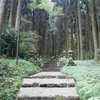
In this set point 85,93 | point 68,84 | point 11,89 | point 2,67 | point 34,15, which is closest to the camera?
point 85,93

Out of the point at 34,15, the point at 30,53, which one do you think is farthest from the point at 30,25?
the point at 30,53

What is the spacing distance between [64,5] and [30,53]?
36.0ft

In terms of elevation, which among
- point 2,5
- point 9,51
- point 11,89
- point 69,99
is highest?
point 2,5

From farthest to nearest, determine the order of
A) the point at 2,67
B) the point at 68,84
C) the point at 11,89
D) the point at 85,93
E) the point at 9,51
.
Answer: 1. the point at 9,51
2. the point at 2,67
3. the point at 68,84
4. the point at 11,89
5. the point at 85,93

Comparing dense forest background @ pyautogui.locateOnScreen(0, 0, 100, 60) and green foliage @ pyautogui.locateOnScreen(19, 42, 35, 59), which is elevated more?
dense forest background @ pyautogui.locateOnScreen(0, 0, 100, 60)

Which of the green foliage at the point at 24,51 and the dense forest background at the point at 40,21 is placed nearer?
the dense forest background at the point at 40,21

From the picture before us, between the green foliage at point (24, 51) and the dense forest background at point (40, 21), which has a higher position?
the dense forest background at point (40, 21)

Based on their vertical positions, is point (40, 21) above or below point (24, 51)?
above

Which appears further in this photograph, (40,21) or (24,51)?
(40,21)

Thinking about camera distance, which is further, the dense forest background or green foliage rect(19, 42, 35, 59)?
green foliage rect(19, 42, 35, 59)

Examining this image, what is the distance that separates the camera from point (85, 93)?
9.28ft

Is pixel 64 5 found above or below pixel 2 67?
above

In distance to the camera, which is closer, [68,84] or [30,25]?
[68,84]

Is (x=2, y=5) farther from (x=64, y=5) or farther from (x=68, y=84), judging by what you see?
(x=64, y=5)
